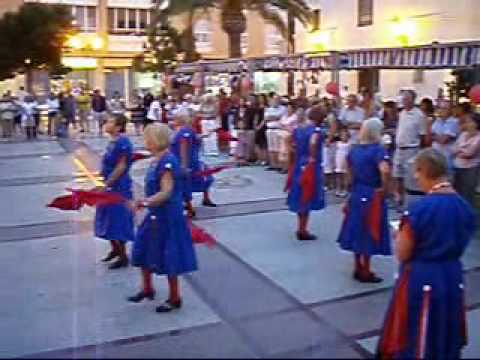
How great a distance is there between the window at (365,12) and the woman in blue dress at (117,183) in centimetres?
1649

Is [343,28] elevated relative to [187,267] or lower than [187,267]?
elevated

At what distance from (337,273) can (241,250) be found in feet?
4.27

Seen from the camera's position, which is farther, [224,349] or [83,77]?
[83,77]

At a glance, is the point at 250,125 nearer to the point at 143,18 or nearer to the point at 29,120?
the point at 29,120

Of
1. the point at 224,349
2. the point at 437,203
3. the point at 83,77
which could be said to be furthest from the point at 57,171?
the point at 83,77

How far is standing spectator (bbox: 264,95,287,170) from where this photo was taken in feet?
42.4

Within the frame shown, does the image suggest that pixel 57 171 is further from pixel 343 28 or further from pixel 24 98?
pixel 343 28

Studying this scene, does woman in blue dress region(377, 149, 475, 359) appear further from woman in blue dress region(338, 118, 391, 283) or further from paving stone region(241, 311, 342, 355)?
woman in blue dress region(338, 118, 391, 283)

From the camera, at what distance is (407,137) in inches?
361

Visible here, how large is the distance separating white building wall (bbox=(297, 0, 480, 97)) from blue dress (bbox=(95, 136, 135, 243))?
1304 centimetres

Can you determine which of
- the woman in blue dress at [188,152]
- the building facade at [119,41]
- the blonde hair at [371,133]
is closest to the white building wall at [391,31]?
the woman in blue dress at [188,152]

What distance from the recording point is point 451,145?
8.17 meters

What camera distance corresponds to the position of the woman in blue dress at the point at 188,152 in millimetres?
8211

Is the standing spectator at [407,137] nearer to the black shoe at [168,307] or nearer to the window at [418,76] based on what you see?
the black shoe at [168,307]
